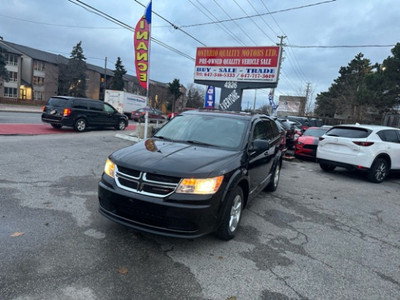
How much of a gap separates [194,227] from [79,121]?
12.3 m

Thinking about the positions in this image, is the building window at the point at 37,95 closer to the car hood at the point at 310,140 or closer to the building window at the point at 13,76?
the building window at the point at 13,76

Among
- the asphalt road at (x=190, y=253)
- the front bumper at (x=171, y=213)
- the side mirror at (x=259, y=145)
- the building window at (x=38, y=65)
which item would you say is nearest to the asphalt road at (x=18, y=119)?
the asphalt road at (x=190, y=253)

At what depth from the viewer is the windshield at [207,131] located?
423 centimetres

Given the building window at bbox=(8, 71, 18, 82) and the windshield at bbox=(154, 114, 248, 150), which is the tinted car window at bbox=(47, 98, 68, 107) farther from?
the building window at bbox=(8, 71, 18, 82)

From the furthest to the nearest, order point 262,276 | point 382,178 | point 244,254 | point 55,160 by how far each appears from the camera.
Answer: point 382,178 < point 55,160 < point 244,254 < point 262,276

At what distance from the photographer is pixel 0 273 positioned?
2.67 meters

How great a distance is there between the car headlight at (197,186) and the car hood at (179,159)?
0.06 metres

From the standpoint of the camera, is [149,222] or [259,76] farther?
[259,76]

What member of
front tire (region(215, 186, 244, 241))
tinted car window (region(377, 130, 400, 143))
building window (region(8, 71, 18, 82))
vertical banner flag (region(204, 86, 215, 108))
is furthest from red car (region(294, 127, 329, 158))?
building window (region(8, 71, 18, 82))

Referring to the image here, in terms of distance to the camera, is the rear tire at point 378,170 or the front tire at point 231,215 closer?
the front tire at point 231,215

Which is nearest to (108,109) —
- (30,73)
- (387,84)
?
(387,84)

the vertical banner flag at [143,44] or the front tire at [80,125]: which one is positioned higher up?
the vertical banner flag at [143,44]

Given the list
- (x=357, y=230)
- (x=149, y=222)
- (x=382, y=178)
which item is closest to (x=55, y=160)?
(x=149, y=222)

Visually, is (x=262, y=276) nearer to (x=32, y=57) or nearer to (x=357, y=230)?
(x=357, y=230)
